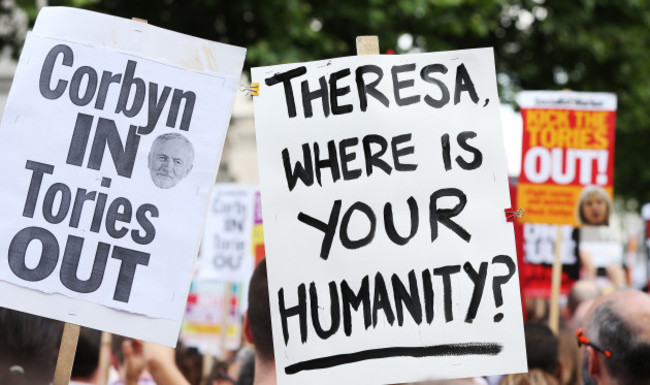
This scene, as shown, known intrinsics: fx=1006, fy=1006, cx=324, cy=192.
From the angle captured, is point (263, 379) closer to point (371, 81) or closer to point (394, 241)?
point (394, 241)

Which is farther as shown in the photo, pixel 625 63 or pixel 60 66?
pixel 625 63

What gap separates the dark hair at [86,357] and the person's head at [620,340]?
1.84 metres

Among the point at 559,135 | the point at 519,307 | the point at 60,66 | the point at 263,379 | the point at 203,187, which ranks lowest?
the point at 263,379

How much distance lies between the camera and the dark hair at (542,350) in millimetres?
4324

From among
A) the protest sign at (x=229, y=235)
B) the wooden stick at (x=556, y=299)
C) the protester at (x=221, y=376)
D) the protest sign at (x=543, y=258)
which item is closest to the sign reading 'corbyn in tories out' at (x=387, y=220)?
the protester at (x=221, y=376)

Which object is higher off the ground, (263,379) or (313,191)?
(313,191)

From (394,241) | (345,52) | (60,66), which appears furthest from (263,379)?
(345,52)

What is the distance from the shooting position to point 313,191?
300 centimetres

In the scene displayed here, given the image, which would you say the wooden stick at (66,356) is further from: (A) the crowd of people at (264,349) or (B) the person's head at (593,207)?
(B) the person's head at (593,207)

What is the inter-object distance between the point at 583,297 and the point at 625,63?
853 centimetres

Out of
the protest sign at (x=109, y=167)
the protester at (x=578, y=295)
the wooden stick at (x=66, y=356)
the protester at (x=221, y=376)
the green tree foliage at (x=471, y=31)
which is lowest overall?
the wooden stick at (x=66, y=356)

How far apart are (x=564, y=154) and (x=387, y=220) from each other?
3.82 meters

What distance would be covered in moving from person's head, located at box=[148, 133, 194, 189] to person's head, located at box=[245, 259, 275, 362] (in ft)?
1.44

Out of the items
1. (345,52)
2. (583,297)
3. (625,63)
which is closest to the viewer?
(583,297)
